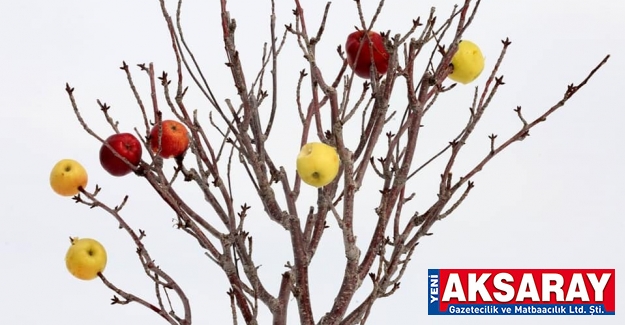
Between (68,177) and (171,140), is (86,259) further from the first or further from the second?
(171,140)

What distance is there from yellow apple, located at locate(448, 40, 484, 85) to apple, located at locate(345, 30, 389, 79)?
0.14m

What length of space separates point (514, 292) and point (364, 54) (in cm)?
80

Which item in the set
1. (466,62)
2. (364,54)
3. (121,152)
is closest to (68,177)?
(121,152)

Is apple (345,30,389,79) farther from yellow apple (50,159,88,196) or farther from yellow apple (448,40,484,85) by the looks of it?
yellow apple (50,159,88,196)

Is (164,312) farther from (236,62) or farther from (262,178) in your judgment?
(236,62)

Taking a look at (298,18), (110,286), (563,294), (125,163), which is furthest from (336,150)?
(563,294)

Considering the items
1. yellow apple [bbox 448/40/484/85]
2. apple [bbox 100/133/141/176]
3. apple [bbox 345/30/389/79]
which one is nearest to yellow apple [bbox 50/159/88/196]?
apple [bbox 100/133/141/176]

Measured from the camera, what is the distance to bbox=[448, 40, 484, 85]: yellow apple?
174 centimetres

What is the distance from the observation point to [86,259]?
1740 millimetres

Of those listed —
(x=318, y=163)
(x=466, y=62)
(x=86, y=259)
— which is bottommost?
(x=86, y=259)

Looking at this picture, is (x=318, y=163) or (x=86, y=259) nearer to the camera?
(x=318, y=163)

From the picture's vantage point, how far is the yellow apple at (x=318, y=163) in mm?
1560

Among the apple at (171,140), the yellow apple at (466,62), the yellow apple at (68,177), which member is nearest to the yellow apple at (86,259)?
the yellow apple at (68,177)

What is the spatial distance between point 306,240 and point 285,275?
0.12 m
